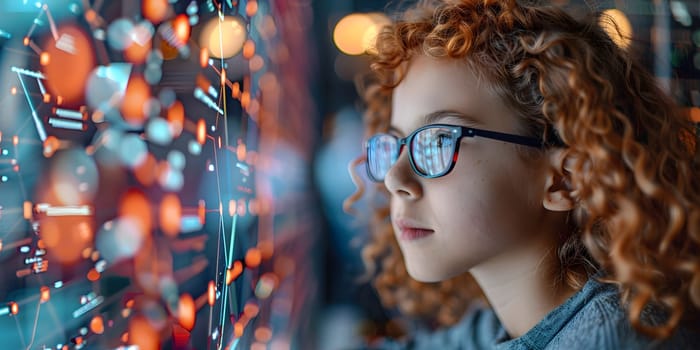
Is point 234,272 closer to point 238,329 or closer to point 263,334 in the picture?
point 238,329

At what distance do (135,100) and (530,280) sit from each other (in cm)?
77

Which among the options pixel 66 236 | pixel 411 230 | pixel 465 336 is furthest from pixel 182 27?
pixel 465 336

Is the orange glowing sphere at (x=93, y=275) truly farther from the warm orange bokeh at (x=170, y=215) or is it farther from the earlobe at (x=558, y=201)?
A: the earlobe at (x=558, y=201)

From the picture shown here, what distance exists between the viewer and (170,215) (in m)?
0.68

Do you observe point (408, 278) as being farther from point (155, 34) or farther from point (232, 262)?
point (155, 34)

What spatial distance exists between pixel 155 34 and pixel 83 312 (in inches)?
11.9

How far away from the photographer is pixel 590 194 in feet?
3.09

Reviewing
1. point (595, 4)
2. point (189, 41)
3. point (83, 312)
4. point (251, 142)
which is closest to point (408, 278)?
point (251, 142)

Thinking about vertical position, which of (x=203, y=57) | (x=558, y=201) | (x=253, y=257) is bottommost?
(x=253, y=257)

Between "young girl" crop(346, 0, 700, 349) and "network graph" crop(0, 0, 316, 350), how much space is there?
34cm

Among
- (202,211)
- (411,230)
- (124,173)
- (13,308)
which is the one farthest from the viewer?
(411,230)

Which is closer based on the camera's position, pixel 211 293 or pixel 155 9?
pixel 155 9

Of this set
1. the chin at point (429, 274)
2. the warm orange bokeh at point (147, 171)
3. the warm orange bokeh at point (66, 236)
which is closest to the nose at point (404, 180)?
the chin at point (429, 274)

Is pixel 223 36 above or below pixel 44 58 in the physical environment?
above
